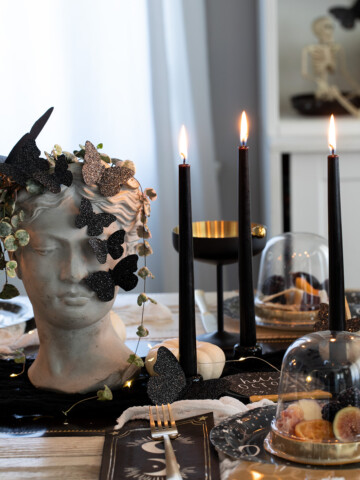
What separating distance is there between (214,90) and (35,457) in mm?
2054

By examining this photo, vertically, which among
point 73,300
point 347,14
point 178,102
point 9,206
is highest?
point 347,14

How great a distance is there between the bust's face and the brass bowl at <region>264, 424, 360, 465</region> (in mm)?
293

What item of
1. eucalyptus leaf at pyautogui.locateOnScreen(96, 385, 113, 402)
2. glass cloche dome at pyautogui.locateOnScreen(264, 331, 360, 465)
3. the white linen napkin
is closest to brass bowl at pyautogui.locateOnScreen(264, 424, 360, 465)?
glass cloche dome at pyautogui.locateOnScreen(264, 331, 360, 465)

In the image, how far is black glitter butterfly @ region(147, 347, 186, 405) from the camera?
831 mm

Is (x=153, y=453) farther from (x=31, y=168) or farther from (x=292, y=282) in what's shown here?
(x=292, y=282)

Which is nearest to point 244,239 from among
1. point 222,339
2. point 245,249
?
point 245,249

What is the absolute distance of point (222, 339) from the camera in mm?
1098

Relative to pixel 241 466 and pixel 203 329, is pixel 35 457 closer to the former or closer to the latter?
pixel 241 466

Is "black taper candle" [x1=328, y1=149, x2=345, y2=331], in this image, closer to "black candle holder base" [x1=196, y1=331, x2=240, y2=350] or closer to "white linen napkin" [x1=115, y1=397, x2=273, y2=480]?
"white linen napkin" [x1=115, y1=397, x2=273, y2=480]

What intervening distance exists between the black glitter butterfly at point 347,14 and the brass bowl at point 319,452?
2.11 m

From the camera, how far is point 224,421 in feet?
2.50

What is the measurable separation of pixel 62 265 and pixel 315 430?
0.34m

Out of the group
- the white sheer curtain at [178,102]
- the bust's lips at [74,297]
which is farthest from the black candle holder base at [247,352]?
the white sheer curtain at [178,102]

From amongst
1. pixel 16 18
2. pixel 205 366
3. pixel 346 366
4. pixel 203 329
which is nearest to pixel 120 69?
pixel 16 18
